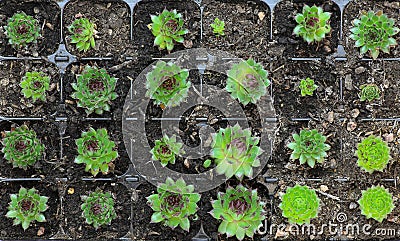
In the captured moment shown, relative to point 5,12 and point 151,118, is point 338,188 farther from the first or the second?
point 5,12

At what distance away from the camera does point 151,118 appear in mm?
2316

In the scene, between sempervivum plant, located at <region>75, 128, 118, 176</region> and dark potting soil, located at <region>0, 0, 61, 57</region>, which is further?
dark potting soil, located at <region>0, 0, 61, 57</region>

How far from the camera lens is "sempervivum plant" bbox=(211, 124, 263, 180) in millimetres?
2211

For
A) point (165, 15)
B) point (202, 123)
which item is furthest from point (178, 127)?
point (165, 15)

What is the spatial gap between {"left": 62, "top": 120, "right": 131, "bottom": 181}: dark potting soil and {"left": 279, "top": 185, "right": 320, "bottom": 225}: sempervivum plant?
803 mm

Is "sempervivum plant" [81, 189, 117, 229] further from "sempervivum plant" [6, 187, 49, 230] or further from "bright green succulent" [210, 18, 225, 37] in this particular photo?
"bright green succulent" [210, 18, 225, 37]

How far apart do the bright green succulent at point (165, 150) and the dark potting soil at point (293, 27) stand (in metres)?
0.73

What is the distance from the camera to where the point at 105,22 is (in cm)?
234

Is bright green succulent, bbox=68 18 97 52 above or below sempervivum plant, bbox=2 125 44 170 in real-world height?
above

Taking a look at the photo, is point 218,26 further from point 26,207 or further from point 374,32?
point 26,207

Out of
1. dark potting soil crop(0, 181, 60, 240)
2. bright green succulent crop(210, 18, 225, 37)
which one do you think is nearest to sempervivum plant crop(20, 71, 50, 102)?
dark potting soil crop(0, 181, 60, 240)

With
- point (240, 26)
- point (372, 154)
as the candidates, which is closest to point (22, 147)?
point (240, 26)

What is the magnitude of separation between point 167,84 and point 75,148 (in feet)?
1.86

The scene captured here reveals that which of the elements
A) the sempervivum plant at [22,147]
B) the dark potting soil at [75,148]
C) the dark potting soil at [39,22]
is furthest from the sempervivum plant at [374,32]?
the sempervivum plant at [22,147]
